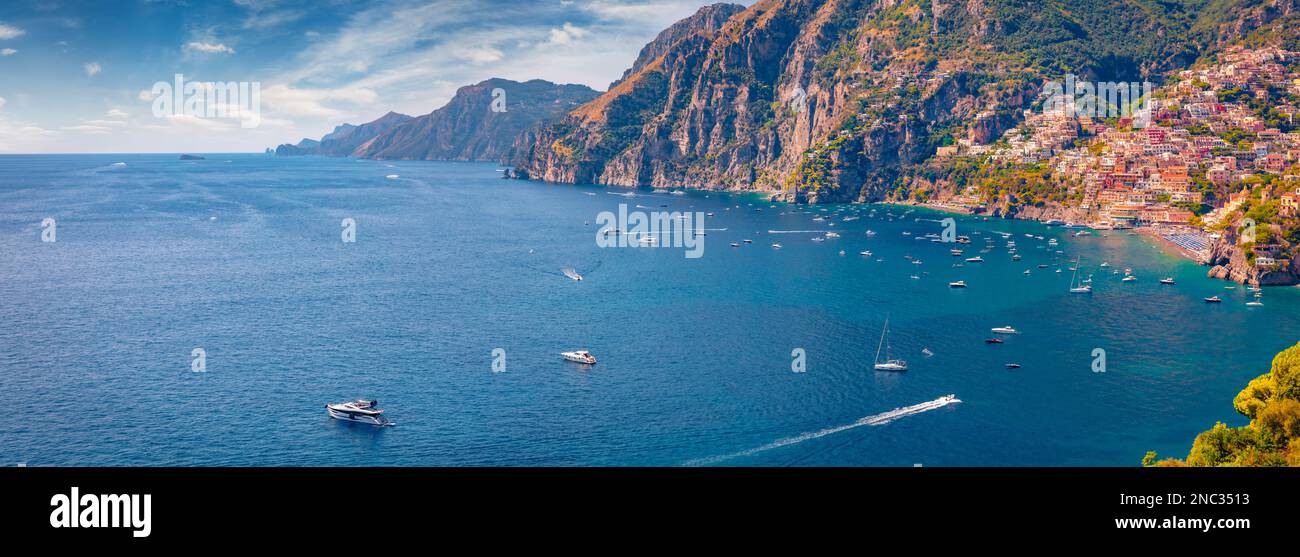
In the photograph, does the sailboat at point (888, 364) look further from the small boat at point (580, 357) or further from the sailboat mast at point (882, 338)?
the small boat at point (580, 357)

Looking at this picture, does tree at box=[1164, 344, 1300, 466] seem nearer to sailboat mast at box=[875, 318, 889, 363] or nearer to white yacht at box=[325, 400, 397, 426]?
sailboat mast at box=[875, 318, 889, 363]

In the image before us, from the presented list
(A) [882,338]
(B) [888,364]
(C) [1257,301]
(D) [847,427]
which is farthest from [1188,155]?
(D) [847,427]

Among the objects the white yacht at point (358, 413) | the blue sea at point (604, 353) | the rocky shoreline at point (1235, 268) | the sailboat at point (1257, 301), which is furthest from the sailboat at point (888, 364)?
the rocky shoreline at point (1235, 268)

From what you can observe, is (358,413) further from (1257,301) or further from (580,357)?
(1257,301)

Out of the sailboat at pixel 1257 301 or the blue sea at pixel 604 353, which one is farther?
the sailboat at pixel 1257 301
